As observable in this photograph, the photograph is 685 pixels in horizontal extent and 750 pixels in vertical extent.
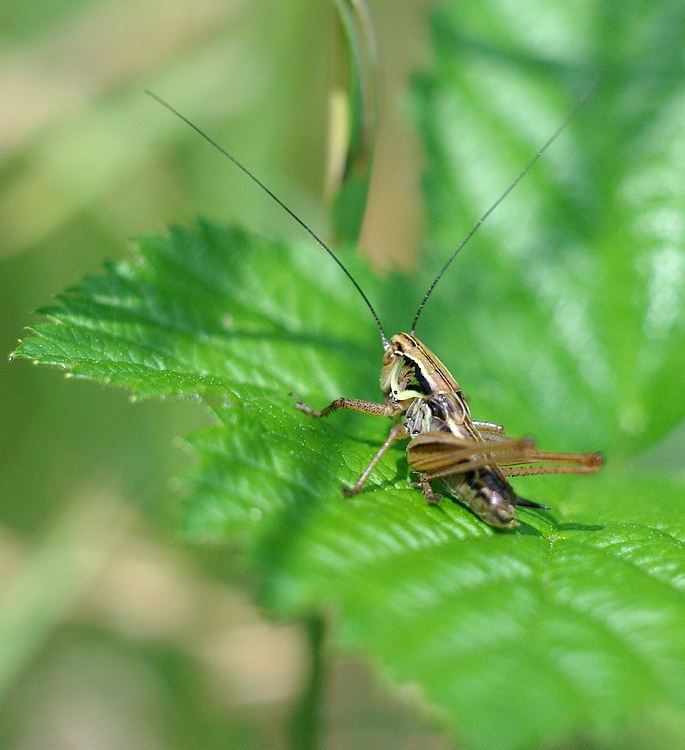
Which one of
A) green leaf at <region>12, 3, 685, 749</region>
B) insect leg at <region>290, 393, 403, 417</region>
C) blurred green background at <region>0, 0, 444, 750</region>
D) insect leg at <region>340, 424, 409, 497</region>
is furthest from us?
blurred green background at <region>0, 0, 444, 750</region>

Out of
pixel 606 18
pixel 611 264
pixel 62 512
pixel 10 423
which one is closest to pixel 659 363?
pixel 611 264

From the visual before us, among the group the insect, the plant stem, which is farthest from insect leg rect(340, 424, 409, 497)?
the plant stem

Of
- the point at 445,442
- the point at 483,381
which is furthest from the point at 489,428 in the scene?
the point at 483,381

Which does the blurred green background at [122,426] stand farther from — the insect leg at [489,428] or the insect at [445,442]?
the insect leg at [489,428]

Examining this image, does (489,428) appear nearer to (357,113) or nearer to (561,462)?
(561,462)

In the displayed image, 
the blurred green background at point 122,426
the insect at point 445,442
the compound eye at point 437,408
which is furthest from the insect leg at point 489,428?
the blurred green background at point 122,426

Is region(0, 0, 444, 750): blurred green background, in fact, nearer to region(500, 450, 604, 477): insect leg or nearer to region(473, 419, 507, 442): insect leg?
region(473, 419, 507, 442): insect leg

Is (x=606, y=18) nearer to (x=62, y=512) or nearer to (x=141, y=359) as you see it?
(x=141, y=359)
